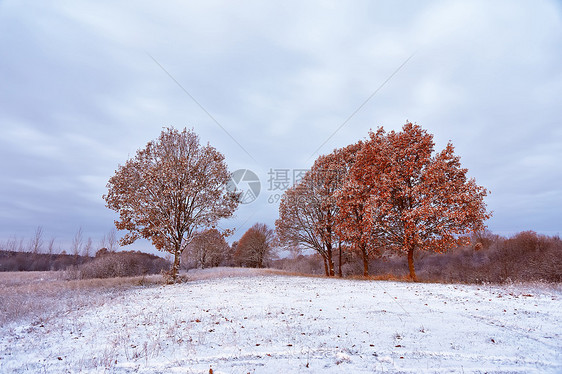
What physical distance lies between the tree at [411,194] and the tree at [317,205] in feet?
12.6

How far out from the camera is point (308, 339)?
7.74m

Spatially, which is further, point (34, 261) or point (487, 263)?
point (34, 261)

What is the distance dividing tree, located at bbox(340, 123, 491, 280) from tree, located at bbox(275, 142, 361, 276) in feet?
12.6

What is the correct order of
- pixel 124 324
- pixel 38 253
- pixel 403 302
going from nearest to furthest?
pixel 124 324
pixel 403 302
pixel 38 253

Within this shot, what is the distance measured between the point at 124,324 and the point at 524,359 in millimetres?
12155

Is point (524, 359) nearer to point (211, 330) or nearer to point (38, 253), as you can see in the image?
point (211, 330)

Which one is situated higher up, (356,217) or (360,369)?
(356,217)

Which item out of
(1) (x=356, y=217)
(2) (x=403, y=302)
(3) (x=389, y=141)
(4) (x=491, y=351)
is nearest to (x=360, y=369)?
(4) (x=491, y=351)

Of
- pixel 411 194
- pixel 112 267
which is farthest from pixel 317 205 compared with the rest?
pixel 112 267

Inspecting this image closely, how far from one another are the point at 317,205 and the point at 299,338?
25091 millimetres

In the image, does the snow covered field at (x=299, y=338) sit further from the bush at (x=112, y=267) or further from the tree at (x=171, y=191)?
the bush at (x=112, y=267)

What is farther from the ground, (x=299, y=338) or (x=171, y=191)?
(x=171, y=191)

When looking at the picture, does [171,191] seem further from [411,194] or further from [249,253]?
[249,253]

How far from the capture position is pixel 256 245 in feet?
219
